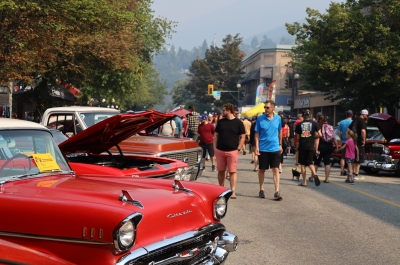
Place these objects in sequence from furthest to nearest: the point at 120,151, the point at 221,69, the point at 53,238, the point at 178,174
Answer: the point at 221,69 → the point at 120,151 → the point at 178,174 → the point at 53,238

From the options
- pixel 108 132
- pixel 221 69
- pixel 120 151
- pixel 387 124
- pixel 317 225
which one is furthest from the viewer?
pixel 221 69

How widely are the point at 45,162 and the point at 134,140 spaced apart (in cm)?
702

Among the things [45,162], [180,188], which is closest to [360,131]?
[180,188]

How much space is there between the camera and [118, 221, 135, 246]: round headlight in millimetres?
4023

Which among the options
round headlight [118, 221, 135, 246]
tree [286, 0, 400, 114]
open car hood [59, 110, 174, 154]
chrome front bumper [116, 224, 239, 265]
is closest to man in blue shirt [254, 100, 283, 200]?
open car hood [59, 110, 174, 154]

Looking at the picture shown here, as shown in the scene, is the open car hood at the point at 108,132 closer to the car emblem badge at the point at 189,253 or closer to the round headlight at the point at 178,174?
the round headlight at the point at 178,174

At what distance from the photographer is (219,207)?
533cm

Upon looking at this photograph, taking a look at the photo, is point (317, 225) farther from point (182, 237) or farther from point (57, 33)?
point (57, 33)

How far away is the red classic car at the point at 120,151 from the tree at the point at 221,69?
3938 inches

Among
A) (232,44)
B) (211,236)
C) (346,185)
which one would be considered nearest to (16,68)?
(346,185)

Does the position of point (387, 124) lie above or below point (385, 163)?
above

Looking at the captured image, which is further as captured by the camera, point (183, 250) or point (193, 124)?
point (193, 124)

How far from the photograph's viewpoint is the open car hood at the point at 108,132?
802 cm

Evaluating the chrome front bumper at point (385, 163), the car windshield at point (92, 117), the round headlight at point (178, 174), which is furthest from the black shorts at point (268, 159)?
the chrome front bumper at point (385, 163)
